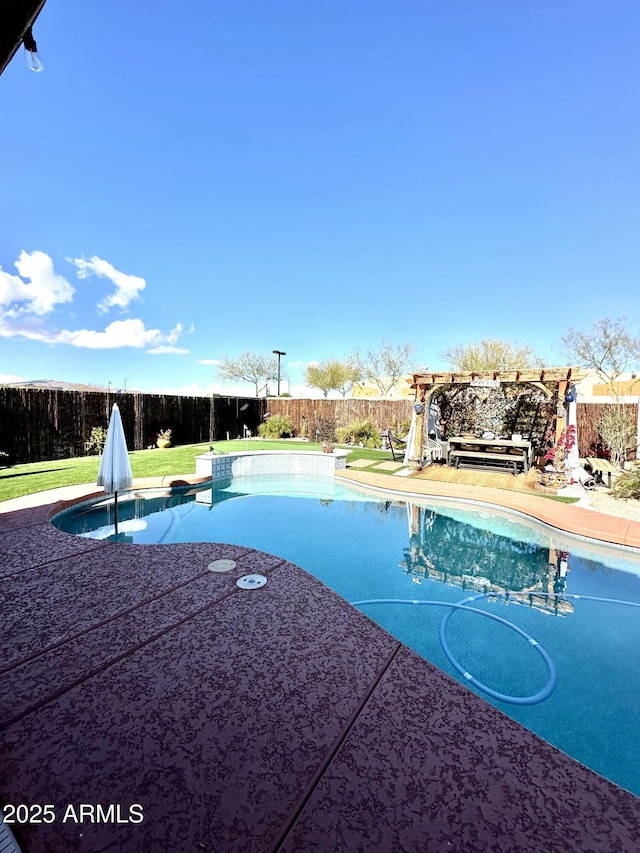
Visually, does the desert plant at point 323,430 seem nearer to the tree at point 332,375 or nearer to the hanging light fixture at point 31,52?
the tree at point 332,375

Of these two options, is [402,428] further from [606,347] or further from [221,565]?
[221,565]

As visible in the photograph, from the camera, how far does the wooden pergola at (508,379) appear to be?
9.75 metres

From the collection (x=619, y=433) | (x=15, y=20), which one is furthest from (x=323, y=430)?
(x=15, y=20)

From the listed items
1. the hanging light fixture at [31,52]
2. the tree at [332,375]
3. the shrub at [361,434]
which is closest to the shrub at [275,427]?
the shrub at [361,434]

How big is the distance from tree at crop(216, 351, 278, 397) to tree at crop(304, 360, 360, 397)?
477 centimetres

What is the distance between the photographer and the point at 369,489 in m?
9.27

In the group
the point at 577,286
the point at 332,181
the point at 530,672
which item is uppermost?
the point at 332,181

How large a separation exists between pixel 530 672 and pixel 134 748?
311 cm

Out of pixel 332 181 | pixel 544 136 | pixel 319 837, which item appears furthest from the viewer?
pixel 332 181

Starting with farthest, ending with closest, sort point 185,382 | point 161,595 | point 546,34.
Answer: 1. point 185,382
2. point 546,34
3. point 161,595

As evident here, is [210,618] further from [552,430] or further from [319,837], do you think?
[552,430]

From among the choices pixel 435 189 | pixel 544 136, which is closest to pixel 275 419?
pixel 435 189

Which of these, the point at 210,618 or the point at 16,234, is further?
the point at 16,234

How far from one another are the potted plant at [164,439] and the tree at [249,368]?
901 inches
